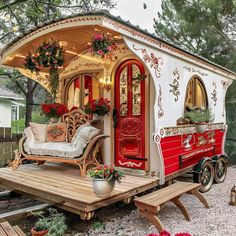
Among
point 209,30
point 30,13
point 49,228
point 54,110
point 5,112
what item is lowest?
point 49,228

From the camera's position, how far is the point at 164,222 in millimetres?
3818

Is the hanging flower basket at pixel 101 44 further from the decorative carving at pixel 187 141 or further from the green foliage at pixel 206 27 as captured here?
the green foliage at pixel 206 27

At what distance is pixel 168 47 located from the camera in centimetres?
470

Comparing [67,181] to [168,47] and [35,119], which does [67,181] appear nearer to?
[168,47]

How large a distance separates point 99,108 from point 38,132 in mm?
1378

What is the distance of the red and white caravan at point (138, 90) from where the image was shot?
168 inches

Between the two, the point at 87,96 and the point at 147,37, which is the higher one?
the point at 147,37

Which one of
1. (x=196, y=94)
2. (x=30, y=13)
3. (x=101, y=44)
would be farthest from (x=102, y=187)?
(x=30, y=13)

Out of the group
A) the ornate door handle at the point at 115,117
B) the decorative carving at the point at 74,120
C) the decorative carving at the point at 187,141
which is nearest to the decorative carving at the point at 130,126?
the ornate door handle at the point at 115,117

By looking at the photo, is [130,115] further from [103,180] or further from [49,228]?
[49,228]

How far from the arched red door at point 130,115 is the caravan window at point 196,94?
1.30m

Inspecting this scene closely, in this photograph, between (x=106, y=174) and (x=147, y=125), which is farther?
(x=147, y=125)

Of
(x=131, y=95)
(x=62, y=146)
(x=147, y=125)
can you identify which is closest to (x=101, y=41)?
(x=131, y=95)

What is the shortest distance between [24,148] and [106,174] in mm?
2340
